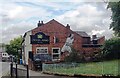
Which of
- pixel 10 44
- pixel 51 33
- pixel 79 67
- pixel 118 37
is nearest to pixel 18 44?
pixel 10 44

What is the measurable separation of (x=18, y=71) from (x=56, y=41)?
1409 millimetres

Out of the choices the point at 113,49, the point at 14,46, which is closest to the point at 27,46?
the point at 14,46

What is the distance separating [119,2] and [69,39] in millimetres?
1895

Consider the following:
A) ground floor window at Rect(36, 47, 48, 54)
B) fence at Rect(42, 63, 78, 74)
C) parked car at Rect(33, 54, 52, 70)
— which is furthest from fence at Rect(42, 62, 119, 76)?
ground floor window at Rect(36, 47, 48, 54)

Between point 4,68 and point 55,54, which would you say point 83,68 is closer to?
point 55,54

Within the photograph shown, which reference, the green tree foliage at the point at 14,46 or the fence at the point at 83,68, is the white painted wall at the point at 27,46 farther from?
the fence at the point at 83,68

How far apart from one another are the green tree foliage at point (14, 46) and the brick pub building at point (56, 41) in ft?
0.51

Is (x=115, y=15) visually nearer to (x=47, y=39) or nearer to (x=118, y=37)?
(x=118, y=37)

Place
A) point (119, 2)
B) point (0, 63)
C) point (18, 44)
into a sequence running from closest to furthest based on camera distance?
point (119, 2), point (18, 44), point (0, 63)

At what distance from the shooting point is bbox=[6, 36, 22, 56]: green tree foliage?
795 cm

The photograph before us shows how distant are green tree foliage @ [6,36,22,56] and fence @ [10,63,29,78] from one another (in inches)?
15.7

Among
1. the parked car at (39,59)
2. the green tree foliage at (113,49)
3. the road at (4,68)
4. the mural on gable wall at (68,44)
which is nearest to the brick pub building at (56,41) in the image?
the mural on gable wall at (68,44)

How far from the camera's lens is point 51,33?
855 cm

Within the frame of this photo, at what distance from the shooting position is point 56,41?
8.63 meters
